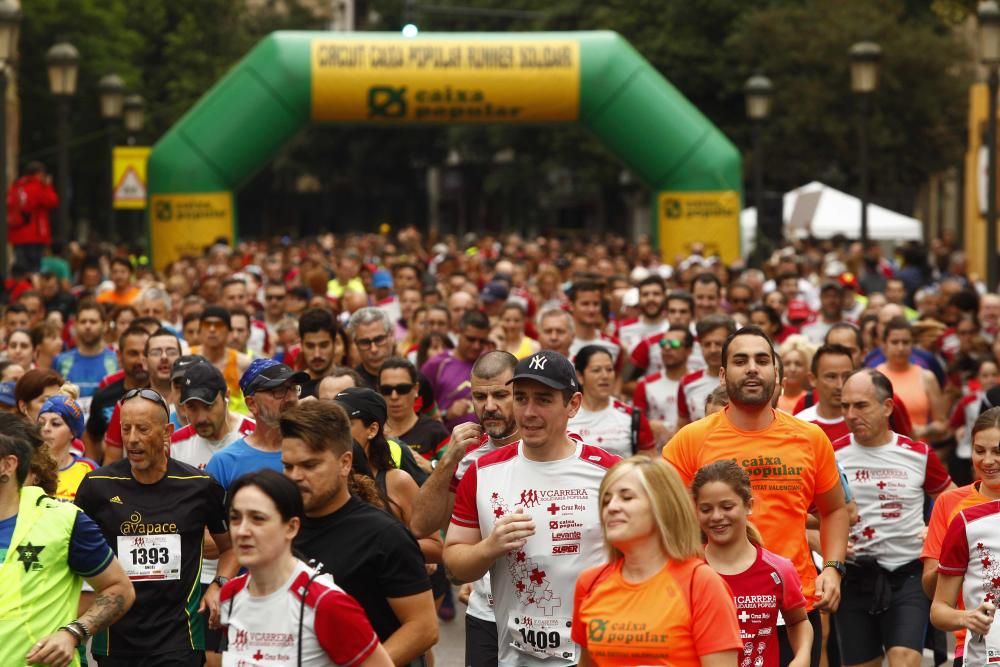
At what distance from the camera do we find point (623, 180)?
5516 centimetres

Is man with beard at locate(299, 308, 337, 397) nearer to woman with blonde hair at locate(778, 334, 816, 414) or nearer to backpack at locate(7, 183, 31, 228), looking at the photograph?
woman with blonde hair at locate(778, 334, 816, 414)

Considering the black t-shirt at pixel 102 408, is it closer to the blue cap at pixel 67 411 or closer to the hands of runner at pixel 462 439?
the blue cap at pixel 67 411

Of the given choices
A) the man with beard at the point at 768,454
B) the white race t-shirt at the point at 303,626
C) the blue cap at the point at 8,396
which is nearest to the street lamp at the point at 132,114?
the blue cap at the point at 8,396

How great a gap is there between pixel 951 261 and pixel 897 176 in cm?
2039

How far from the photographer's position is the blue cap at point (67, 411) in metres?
8.52

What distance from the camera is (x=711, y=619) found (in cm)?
525

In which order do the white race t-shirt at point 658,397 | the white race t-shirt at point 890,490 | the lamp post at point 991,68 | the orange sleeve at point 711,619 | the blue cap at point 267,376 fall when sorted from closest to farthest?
the orange sleeve at point 711,619, the blue cap at point 267,376, the white race t-shirt at point 890,490, the white race t-shirt at point 658,397, the lamp post at point 991,68

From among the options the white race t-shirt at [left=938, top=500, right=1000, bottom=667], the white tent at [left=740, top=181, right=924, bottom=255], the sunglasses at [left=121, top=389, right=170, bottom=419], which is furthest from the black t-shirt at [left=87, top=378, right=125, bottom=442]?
the white tent at [left=740, top=181, right=924, bottom=255]

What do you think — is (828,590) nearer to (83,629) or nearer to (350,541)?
(350,541)

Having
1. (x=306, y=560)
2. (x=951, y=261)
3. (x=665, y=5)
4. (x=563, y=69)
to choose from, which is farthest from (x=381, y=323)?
(x=665, y=5)

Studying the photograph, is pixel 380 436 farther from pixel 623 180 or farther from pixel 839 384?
pixel 623 180

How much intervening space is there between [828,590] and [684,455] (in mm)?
725

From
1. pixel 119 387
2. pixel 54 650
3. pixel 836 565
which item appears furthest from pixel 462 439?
pixel 119 387

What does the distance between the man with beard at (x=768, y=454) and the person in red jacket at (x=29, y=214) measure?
56.1 ft
